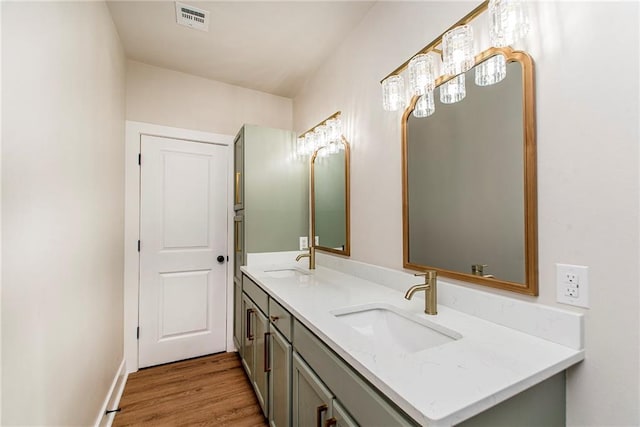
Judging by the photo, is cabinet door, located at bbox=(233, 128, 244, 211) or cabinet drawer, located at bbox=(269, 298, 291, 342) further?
cabinet door, located at bbox=(233, 128, 244, 211)

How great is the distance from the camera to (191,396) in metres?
1.99

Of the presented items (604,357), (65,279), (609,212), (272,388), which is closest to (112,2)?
(65,279)

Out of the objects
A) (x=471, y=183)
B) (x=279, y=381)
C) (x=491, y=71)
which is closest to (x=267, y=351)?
(x=279, y=381)

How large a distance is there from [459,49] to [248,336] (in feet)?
6.64

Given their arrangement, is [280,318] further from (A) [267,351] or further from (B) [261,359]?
(B) [261,359]

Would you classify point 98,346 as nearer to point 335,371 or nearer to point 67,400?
point 67,400

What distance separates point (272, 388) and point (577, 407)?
126cm

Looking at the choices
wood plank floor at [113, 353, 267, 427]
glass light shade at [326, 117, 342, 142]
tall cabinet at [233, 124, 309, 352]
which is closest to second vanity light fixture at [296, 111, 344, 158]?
glass light shade at [326, 117, 342, 142]

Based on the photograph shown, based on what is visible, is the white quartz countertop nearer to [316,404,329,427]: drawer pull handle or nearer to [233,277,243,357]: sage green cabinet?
[316,404,329,427]: drawer pull handle

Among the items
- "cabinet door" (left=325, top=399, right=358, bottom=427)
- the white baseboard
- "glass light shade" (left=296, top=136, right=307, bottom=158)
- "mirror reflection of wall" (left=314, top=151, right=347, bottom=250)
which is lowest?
the white baseboard

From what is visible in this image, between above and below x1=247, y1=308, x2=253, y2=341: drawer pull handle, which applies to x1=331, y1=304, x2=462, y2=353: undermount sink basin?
above

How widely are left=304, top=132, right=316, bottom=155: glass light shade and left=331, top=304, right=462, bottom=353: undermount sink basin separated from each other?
1.48 m

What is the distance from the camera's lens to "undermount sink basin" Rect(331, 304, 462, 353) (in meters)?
1.06

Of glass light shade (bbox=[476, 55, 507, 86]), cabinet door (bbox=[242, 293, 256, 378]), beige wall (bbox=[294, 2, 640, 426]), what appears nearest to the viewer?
beige wall (bbox=[294, 2, 640, 426])
